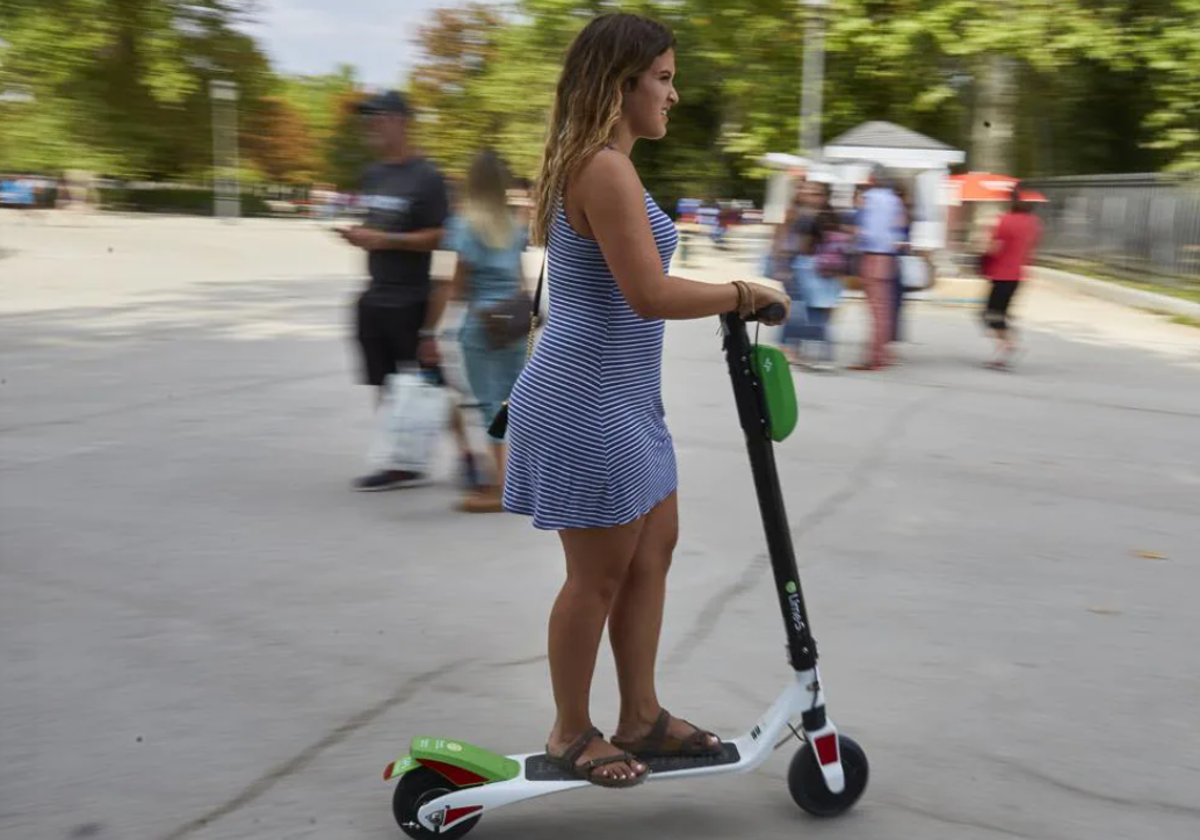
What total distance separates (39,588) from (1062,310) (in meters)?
15.0

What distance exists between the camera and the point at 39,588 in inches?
186

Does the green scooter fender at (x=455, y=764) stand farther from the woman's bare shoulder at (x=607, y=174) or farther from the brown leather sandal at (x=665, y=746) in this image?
the woman's bare shoulder at (x=607, y=174)

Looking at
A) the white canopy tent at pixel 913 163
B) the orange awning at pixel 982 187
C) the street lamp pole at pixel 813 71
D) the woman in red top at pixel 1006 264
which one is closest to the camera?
the woman in red top at pixel 1006 264

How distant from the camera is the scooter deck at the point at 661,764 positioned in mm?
2910

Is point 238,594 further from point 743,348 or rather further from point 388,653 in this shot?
point 743,348

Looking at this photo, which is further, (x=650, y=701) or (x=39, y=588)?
(x=39, y=588)

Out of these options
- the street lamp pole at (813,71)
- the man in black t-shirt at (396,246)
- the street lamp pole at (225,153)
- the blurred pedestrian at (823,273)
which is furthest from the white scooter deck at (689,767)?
the street lamp pole at (225,153)

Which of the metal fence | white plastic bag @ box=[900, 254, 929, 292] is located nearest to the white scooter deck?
white plastic bag @ box=[900, 254, 929, 292]

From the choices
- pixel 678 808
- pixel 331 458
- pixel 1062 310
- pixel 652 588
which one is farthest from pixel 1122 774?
pixel 1062 310

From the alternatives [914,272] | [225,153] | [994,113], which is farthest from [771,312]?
[225,153]

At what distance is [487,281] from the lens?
5.95 metres

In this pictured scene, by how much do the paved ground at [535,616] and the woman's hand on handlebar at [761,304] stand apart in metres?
1.20

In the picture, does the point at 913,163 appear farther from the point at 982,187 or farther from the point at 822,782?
the point at 822,782

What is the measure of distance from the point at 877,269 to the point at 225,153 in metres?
45.1
